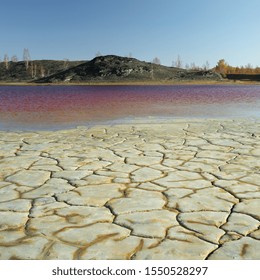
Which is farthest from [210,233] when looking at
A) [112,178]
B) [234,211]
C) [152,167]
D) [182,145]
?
[182,145]

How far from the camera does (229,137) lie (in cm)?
593

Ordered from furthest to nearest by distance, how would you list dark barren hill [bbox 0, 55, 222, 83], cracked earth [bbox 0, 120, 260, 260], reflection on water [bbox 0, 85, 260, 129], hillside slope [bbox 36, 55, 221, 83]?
hillside slope [bbox 36, 55, 221, 83] < dark barren hill [bbox 0, 55, 222, 83] < reflection on water [bbox 0, 85, 260, 129] < cracked earth [bbox 0, 120, 260, 260]

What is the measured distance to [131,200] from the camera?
120 inches

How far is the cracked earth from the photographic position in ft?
7.44

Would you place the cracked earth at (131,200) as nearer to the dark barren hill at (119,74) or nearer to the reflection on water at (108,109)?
the reflection on water at (108,109)

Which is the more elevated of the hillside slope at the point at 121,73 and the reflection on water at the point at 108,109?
the hillside slope at the point at 121,73

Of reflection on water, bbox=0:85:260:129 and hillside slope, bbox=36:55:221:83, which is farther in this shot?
hillside slope, bbox=36:55:221:83

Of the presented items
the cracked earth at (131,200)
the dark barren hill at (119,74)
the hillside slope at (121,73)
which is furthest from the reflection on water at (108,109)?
the hillside slope at (121,73)

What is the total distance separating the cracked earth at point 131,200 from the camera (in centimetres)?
227

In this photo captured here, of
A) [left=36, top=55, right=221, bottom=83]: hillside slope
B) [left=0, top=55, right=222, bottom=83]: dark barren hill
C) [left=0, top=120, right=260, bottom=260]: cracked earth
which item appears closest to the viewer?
[left=0, top=120, right=260, bottom=260]: cracked earth

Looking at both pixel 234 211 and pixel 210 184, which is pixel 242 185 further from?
pixel 234 211

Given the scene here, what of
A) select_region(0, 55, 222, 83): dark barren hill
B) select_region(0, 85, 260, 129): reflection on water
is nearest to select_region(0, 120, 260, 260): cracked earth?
select_region(0, 85, 260, 129): reflection on water

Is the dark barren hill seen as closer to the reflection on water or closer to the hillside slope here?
the hillside slope

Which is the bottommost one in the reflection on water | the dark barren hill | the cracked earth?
the cracked earth
